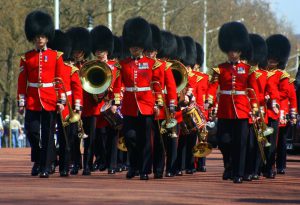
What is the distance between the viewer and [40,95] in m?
19.3

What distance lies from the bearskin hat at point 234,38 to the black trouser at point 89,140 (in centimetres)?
225

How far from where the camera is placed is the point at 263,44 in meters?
22.0

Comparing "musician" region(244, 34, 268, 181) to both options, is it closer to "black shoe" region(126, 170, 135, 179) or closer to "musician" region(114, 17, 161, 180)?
"musician" region(114, 17, 161, 180)

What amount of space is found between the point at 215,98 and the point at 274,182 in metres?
1.56

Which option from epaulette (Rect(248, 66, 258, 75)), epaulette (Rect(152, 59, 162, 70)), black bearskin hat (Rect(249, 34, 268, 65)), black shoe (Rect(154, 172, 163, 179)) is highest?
black bearskin hat (Rect(249, 34, 268, 65))

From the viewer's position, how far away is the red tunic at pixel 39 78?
19300mm

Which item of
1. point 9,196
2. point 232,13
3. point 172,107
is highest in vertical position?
point 232,13

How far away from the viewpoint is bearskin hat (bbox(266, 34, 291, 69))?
74.9 ft

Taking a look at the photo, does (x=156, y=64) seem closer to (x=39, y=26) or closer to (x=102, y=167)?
(x=39, y=26)

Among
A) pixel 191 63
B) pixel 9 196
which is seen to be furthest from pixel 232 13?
pixel 9 196

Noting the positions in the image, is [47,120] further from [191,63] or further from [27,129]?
[191,63]

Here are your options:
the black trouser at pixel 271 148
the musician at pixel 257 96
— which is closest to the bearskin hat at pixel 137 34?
the musician at pixel 257 96

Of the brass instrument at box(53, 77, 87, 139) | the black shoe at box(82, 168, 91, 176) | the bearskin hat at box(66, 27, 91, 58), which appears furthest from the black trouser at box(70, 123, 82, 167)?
the bearskin hat at box(66, 27, 91, 58)

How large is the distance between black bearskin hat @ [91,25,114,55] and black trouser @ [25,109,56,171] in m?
3.40
